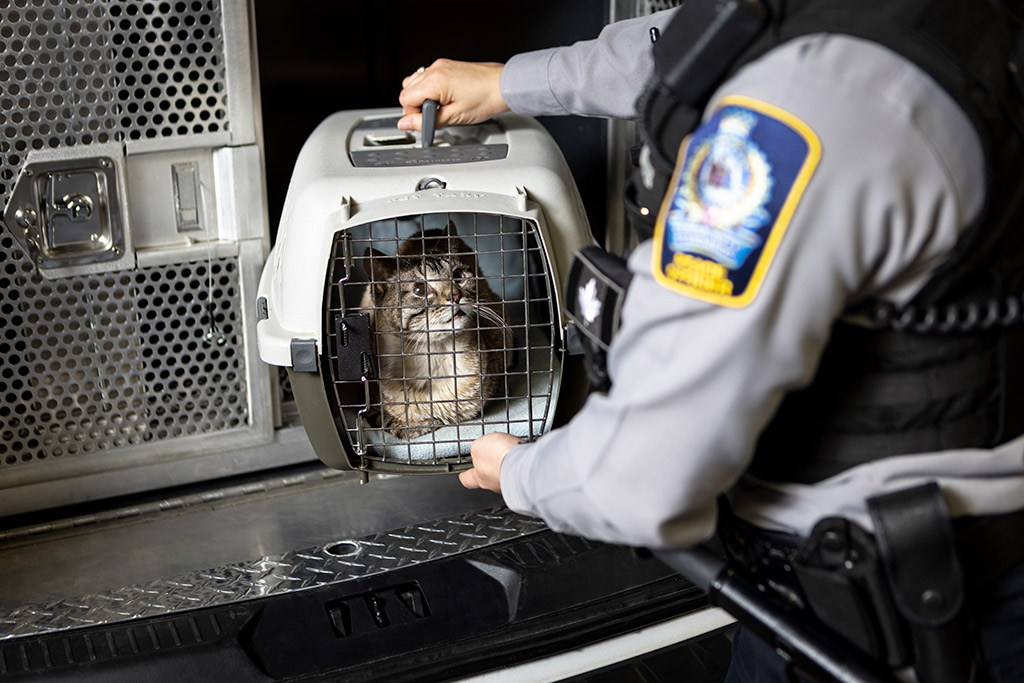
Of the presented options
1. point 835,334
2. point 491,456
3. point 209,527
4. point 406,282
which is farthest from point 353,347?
point 835,334

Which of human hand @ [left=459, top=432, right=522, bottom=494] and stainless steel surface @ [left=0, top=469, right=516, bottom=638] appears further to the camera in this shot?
stainless steel surface @ [left=0, top=469, right=516, bottom=638]

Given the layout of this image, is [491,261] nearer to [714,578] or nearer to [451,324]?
[451,324]

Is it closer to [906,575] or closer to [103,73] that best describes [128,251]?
[103,73]

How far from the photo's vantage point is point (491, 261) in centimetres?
207

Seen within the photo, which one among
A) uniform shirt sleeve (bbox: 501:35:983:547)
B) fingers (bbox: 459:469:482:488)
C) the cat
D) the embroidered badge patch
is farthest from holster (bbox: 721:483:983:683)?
the cat

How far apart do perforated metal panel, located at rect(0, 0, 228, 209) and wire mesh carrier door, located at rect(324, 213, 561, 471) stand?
1.14 ft

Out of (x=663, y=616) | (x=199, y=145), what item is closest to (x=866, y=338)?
(x=663, y=616)

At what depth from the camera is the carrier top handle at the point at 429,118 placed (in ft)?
4.83

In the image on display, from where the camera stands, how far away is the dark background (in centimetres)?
179

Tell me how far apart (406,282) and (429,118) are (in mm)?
265

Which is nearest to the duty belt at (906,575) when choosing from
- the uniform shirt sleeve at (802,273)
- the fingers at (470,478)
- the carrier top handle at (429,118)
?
the uniform shirt sleeve at (802,273)

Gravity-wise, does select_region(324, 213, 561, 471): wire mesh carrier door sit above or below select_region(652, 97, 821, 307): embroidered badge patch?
below

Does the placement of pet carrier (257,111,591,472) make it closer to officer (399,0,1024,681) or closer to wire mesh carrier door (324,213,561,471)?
wire mesh carrier door (324,213,561,471)

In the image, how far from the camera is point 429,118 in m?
1.47
